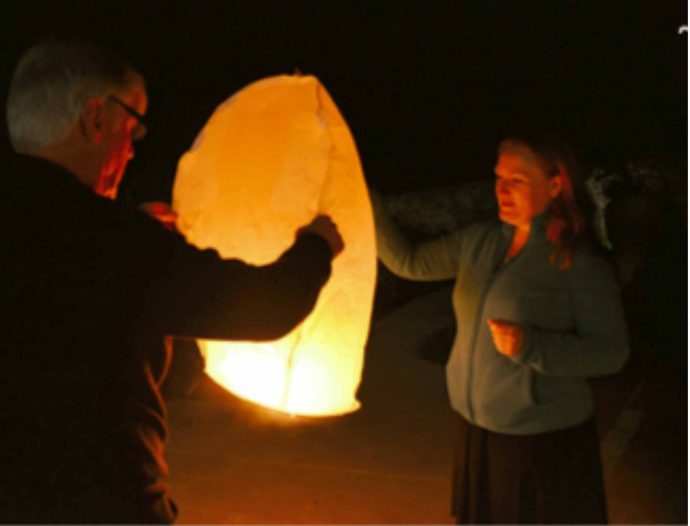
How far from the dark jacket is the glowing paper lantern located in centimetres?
15

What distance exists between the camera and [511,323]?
2461mm

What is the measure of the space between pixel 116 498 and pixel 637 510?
3.84 m

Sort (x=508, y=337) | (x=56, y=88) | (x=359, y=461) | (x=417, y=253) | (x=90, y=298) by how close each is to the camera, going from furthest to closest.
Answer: (x=359, y=461) < (x=417, y=253) < (x=508, y=337) < (x=56, y=88) < (x=90, y=298)

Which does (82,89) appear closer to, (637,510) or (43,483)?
(43,483)

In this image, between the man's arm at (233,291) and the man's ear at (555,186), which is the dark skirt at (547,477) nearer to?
the man's ear at (555,186)

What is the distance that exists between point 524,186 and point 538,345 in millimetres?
542

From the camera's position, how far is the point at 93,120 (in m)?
1.79

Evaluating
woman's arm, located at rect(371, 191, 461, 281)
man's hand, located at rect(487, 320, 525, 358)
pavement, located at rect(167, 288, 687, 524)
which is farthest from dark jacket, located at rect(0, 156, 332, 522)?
pavement, located at rect(167, 288, 687, 524)

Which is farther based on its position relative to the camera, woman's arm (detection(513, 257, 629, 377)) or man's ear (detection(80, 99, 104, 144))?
woman's arm (detection(513, 257, 629, 377))

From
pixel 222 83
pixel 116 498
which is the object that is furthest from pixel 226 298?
pixel 222 83

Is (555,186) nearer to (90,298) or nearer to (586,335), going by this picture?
(586,335)

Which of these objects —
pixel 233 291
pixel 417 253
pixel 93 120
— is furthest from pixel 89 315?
pixel 417 253

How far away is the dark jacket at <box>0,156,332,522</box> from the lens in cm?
161

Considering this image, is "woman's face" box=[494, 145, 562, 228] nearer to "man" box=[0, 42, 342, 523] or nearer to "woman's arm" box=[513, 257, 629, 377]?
"woman's arm" box=[513, 257, 629, 377]
